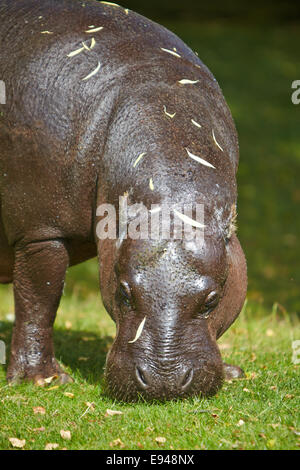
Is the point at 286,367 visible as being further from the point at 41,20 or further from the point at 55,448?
the point at 41,20

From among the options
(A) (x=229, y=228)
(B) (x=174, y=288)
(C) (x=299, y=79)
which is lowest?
(B) (x=174, y=288)

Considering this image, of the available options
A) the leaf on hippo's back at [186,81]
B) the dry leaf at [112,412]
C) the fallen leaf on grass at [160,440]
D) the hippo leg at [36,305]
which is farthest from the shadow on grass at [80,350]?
the leaf on hippo's back at [186,81]

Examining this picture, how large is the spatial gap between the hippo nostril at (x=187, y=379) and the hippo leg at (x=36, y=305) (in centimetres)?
152

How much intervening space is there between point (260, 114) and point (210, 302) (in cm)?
1522

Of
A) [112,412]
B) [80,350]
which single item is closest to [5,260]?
[80,350]

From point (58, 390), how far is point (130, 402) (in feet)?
3.18

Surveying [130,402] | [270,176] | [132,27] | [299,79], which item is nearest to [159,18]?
[299,79]

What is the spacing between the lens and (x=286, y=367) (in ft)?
21.7

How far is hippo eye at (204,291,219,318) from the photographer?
5168 mm

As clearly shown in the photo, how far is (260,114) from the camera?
1983 centimetres

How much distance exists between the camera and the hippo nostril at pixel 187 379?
16.9ft

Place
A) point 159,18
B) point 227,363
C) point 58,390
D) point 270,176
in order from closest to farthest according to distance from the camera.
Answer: point 58,390
point 227,363
point 270,176
point 159,18

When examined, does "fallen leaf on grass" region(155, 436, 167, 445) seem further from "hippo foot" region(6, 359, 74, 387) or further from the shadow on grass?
"hippo foot" region(6, 359, 74, 387)

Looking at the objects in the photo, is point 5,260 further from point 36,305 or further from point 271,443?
point 271,443
